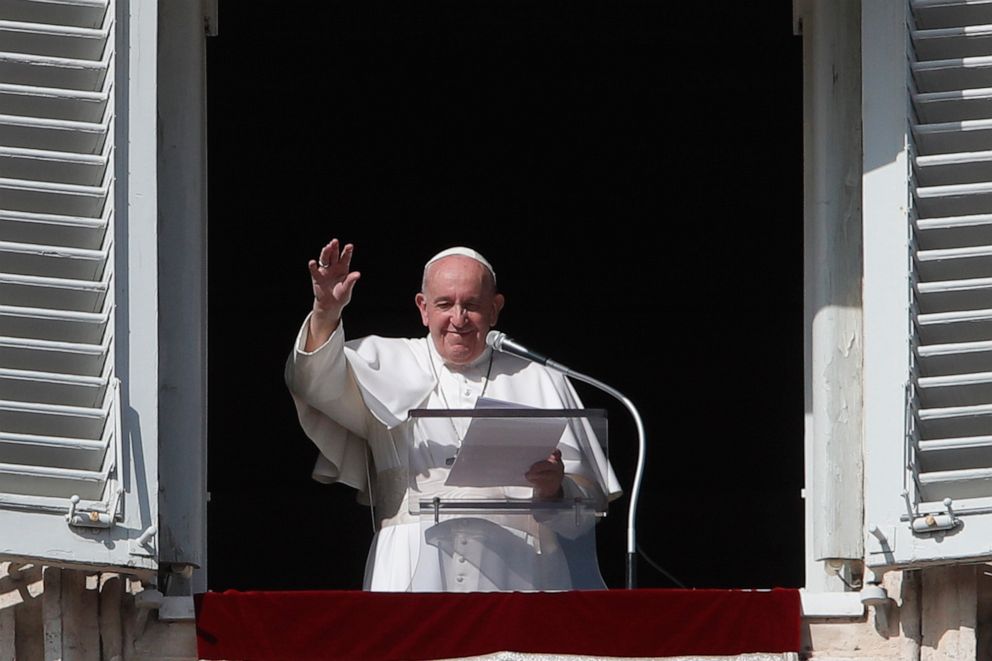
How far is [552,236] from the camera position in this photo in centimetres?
1009

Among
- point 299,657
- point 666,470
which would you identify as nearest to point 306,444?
point 666,470

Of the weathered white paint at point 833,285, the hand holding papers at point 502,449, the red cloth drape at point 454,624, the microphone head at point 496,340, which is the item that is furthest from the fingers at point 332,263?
the weathered white paint at point 833,285

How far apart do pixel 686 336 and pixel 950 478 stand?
14.1 feet

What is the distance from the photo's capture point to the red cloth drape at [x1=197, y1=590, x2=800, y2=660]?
5957 millimetres

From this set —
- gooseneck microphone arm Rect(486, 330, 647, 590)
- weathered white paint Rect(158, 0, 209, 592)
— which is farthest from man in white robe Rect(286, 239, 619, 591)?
weathered white paint Rect(158, 0, 209, 592)

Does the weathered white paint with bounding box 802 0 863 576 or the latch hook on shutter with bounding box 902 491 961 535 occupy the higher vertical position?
the weathered white paint with bounding box 802 0 863 576

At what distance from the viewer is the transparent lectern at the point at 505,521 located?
6.24m

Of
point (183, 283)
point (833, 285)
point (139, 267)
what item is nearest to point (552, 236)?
point (833, 285)

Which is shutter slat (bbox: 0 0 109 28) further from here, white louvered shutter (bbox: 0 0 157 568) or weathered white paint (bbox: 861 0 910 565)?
weathered white paint (bbox: 861 0 910 565)

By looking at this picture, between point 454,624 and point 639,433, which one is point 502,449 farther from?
point 454,624

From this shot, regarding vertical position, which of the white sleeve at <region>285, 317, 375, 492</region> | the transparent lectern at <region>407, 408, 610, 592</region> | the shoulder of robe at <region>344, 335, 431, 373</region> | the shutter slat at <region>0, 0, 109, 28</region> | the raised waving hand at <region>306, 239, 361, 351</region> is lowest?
the transparent lectern at <region>407, 408, 610, 592</region>

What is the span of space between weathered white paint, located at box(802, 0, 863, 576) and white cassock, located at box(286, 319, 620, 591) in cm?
52

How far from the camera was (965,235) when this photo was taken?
617 cm

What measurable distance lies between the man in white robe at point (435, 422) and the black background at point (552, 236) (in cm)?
234
